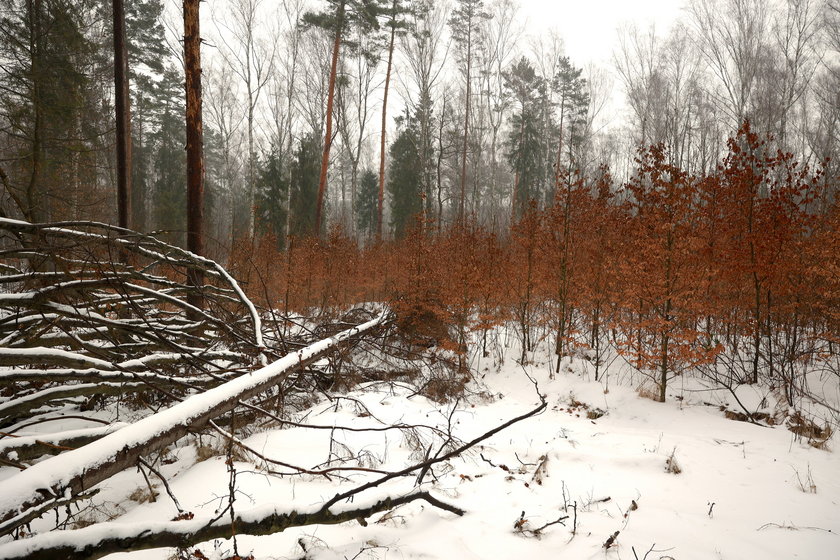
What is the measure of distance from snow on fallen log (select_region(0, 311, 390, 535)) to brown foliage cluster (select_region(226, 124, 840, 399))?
13.6 feet

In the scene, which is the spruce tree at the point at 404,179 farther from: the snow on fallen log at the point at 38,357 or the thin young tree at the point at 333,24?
the snow on fallen log at the point at 38,357

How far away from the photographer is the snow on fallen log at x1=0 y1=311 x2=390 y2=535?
1094 millimetres

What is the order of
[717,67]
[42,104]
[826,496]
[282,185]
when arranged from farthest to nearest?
[282,185], [717,67], [42,104], [826,496]

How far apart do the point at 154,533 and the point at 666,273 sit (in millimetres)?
7186

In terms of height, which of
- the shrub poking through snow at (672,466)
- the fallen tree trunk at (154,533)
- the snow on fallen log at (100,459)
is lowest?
the shrub poking through snow at (672,466)

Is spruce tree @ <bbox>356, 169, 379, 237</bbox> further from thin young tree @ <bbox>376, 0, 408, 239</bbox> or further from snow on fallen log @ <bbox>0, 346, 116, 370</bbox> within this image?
snow on fallen log @ <bbox>0, 346, 116, 370</bbox>

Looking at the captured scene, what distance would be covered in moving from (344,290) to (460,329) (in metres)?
5.64

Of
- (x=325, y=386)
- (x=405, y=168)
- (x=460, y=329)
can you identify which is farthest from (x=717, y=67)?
(x=325, y=386)

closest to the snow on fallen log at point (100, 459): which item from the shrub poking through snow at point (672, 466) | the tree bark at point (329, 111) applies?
the shrub poking through snow at point (672, 466)

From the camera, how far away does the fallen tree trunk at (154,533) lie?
3.75 ft

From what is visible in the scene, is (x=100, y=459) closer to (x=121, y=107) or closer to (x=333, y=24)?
(x=121, y=107)

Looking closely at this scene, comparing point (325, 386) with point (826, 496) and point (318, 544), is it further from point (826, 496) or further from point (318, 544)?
point (826, 496)

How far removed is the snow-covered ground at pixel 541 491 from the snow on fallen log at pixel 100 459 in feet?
1.89

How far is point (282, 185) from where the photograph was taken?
79.4ft
